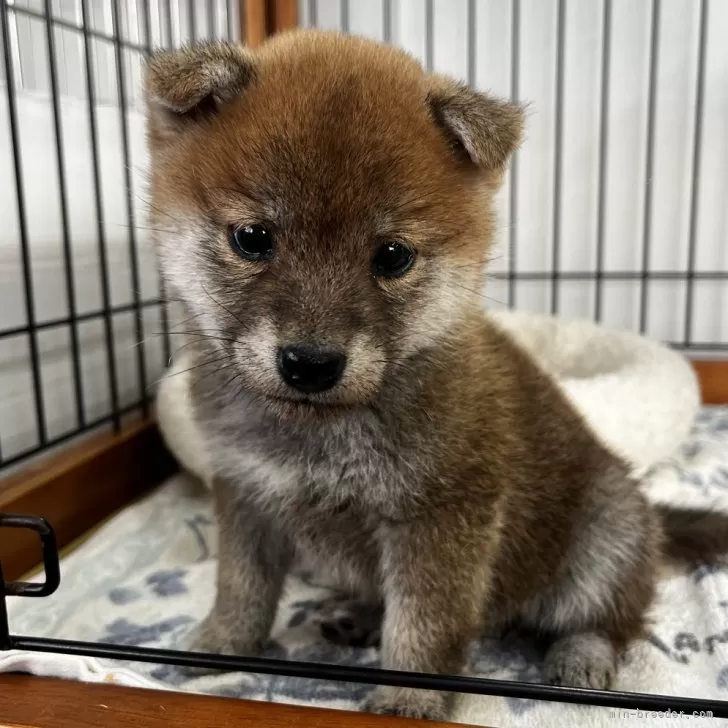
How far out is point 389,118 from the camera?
0.91 m

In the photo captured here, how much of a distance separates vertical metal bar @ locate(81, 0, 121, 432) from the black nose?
3.42ft

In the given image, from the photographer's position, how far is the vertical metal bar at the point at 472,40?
2.27 meters

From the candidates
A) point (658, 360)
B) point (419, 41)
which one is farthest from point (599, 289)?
point (419, 41)

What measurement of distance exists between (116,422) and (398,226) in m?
1.16

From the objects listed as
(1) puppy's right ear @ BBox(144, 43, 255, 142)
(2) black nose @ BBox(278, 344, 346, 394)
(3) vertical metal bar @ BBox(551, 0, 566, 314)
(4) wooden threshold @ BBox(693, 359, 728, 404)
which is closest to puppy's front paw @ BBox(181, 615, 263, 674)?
(2) black nose @ BBox(278, 344, 346, 394)

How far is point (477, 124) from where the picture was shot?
0.93 m

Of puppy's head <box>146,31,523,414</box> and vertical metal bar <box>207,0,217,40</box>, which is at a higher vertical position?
vertical metal bar <box>207,0,217,40</box>

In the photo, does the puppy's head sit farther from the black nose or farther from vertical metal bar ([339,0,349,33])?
vertical metal bar ([339,0,349,33])

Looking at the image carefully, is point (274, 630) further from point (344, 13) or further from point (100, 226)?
point (344, 13)

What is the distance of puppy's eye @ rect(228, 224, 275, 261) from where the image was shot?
2.90 ft

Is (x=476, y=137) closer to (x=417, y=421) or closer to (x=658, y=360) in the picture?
(x=417, y=421)

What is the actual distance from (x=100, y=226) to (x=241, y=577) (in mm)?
963

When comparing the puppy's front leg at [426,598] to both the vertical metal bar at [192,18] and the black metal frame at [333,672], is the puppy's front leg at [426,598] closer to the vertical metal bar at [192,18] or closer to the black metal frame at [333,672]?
the black metal frame at [333,672]

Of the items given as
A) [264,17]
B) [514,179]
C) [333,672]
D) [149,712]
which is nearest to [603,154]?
[514,179]
